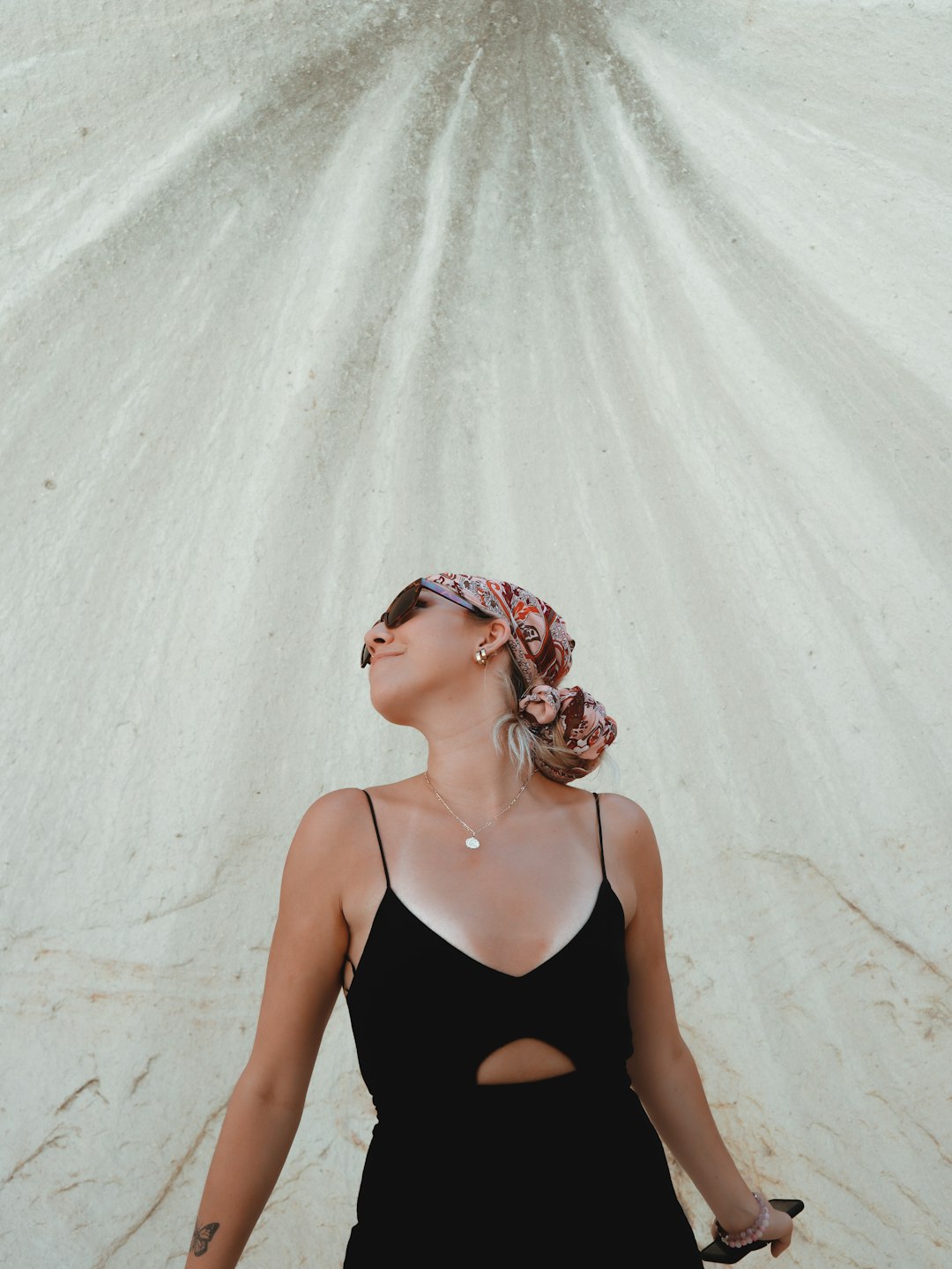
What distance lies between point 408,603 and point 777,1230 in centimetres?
103

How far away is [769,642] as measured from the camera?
2.72m

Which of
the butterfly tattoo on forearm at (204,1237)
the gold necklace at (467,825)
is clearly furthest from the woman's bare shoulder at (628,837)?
the butterfly tattoo on forearm at (204,1237)

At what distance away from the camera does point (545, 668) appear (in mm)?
1747

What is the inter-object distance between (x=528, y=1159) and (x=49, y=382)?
6.20 ft

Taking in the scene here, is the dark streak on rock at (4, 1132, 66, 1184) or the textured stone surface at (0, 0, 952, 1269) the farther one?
the textured stone surface at (0, 0, 952, 1269)

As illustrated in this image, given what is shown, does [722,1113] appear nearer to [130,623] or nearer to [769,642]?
[769,642]

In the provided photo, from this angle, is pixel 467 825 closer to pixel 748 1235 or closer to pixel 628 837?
pixel 628 837

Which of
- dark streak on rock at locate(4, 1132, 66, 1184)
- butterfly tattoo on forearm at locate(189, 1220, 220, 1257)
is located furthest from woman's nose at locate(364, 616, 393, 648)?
dark streak on rock at locate(4, 1132, 66, 1184)

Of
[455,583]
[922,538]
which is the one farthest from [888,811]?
[455,583]

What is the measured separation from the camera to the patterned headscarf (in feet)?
5.33

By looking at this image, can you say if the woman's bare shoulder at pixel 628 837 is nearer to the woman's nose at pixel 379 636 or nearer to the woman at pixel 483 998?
the woman at pixel 483 998

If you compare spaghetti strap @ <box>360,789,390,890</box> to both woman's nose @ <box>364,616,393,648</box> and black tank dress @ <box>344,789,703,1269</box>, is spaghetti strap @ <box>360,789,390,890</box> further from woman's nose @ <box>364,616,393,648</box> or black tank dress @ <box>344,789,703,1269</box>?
woman's nose @ <box>364,616,393,648</box>

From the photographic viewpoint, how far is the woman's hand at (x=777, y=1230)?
161 cm

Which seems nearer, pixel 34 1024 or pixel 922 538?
pixel 34 1024
